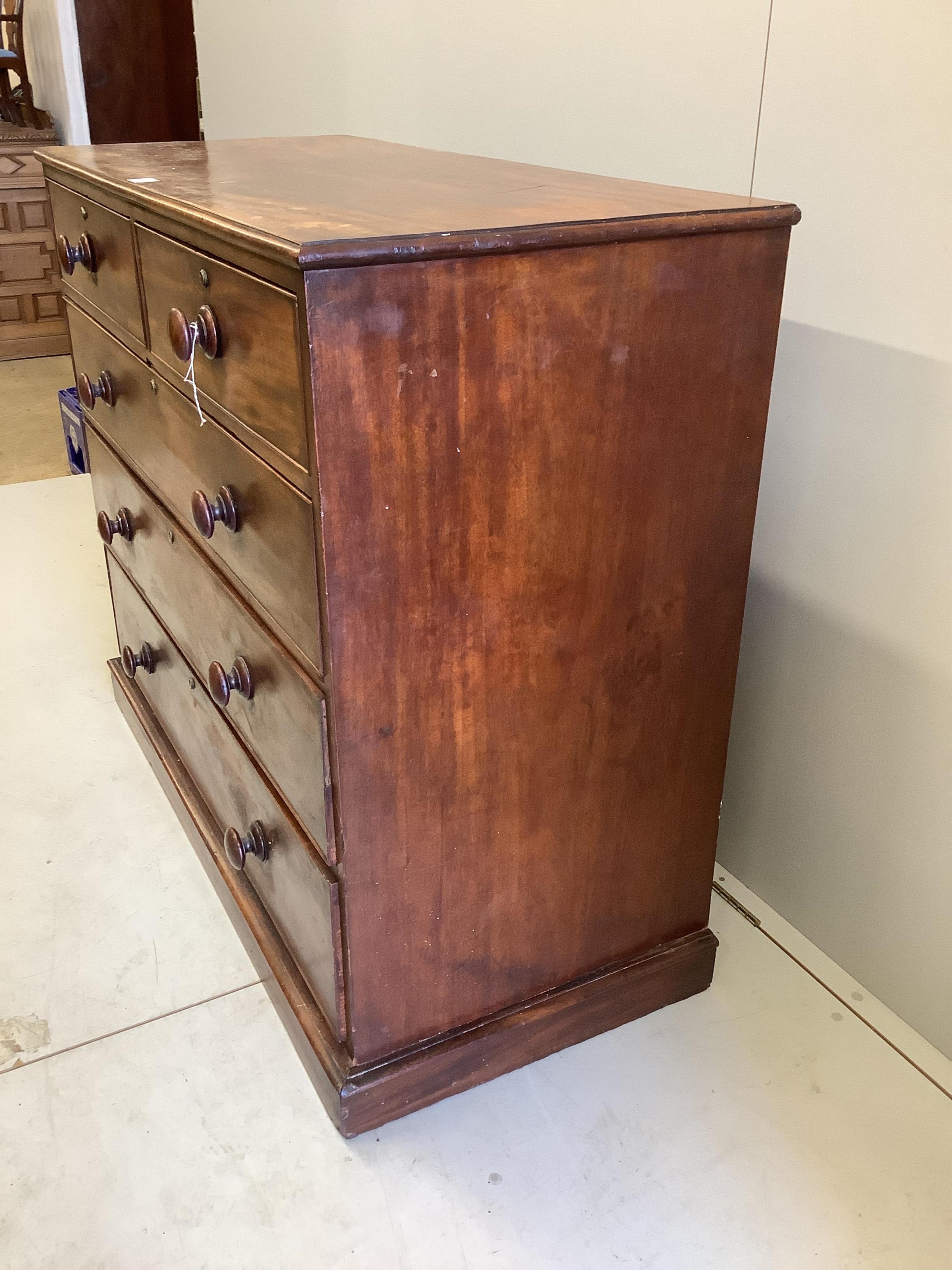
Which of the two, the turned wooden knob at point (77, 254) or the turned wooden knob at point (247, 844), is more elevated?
the turned wooden knob at point (77, 254)

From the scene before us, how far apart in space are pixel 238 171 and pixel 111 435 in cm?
55

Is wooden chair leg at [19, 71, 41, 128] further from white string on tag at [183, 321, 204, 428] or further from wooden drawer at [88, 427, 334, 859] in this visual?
white string on tag at [183, 321, 204, 428]

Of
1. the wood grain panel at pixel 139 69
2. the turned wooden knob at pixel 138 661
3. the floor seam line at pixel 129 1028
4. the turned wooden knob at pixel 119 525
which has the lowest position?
the floor seam line at pixel 129 1028

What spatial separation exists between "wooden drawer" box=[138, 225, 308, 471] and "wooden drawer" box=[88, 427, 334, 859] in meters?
0.24

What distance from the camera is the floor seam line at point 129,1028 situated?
4.39 feet

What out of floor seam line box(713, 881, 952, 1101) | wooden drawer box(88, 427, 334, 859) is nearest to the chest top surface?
wooden drawer box(88, 427, 334, 859)

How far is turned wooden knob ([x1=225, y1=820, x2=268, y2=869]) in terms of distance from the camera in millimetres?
→ 1312

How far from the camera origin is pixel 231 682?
4.09 ft

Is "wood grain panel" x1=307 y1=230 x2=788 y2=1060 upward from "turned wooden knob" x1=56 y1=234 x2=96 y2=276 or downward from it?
downward

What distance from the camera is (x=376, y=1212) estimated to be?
3.80 feet

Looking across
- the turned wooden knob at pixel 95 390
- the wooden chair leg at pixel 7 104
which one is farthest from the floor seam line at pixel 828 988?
the wooden chair leg at pixel 7 104

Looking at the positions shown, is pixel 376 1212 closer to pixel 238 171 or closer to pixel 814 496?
→ pixel 814 496

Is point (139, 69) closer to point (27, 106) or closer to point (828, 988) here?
point (27, 106)

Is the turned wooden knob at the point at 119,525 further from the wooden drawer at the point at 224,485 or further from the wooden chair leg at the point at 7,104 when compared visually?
the wooden chair leg at the point at 7,104
